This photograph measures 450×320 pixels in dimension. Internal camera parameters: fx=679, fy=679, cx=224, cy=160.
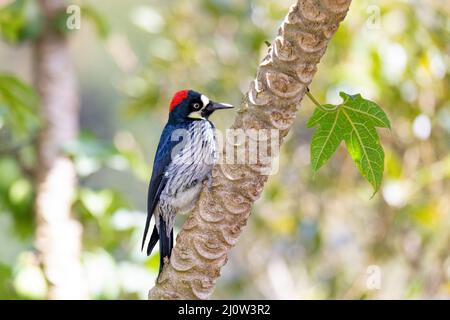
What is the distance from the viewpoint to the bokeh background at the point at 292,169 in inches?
157

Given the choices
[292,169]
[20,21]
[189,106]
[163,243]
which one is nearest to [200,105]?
[189,106]

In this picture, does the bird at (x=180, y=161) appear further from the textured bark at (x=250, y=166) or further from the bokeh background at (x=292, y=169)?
the bokeh background at (x=292, y=169)

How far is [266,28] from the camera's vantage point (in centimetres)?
531

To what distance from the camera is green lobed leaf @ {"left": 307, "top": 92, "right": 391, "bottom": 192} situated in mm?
2010

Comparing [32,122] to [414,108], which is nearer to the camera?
[32,122]

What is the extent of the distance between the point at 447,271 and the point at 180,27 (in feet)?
9.47

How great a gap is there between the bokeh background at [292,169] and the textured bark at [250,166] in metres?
1.29

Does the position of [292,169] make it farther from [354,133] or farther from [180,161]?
[354,133]

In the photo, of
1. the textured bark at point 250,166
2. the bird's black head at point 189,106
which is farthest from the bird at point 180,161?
the textured bark at point 250,166

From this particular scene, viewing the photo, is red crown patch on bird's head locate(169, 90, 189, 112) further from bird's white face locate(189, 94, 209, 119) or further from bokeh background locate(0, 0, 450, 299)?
bokeh background locate(0, 0, 450, 299)

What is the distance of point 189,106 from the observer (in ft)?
9.53

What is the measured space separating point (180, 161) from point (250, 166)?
79cm

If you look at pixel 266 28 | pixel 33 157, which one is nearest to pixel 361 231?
pixel 266 28
